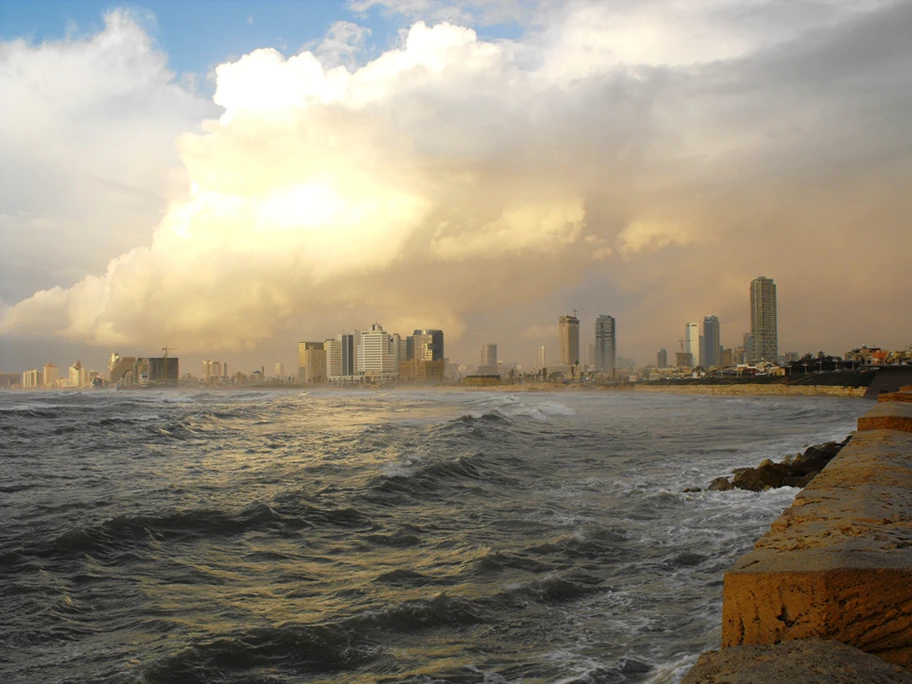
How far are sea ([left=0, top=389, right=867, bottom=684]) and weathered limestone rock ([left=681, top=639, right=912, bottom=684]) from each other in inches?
75.2

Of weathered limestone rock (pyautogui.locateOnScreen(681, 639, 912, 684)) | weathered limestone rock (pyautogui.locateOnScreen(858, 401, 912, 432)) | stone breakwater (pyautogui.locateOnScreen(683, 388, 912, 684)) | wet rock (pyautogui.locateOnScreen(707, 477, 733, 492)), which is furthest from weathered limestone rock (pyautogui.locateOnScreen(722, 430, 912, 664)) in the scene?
weathered limestone rock (pyautogui.locateOnScreen(858, 401, 912, 432))

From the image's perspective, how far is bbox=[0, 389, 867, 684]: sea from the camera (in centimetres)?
476

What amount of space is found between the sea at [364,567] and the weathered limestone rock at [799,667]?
191cm

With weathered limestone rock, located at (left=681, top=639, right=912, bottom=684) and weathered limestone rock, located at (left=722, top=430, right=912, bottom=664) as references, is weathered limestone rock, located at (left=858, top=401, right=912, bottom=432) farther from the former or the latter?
weathered limestone rock, located at (left=681, top=639, right=912, bottom=684)

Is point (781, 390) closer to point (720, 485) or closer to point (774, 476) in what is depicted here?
point (774, 476)

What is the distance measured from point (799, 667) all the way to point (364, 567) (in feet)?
17.7

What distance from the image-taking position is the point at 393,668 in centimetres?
462

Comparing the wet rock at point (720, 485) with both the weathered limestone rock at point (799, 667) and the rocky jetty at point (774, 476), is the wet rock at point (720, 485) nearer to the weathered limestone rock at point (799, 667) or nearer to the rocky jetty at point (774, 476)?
the rocky jetty at point (774, 476)

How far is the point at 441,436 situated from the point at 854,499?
660 inches

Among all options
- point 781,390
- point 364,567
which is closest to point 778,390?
point 781,390

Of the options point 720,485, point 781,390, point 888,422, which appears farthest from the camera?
point 781,390

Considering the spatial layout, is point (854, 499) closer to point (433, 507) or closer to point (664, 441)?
point (433, 507)

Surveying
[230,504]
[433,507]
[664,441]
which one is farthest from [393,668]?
[664,441]

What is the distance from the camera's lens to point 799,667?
2.43 m
